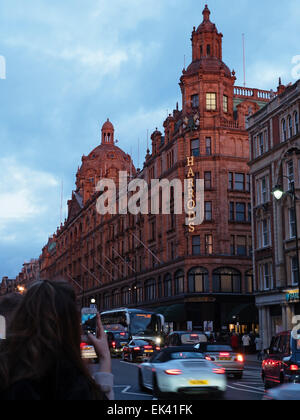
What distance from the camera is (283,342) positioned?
19047mm

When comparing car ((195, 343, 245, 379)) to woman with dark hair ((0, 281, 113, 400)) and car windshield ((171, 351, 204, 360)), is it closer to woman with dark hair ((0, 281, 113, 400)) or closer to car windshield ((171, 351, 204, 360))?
car windshield ((171, 351, 204, 360))

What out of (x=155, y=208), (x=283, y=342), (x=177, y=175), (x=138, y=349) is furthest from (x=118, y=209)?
(x=283, y=342)

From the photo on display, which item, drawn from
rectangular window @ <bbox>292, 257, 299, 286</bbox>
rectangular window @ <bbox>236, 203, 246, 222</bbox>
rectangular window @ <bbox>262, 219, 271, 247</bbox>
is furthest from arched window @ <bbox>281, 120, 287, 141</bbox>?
rectangular window @ <bbox>236, 203, 246, 222</bbox>

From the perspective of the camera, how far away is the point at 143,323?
164 feet

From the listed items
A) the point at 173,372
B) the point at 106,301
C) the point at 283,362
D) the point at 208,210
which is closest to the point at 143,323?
the point at 208,210

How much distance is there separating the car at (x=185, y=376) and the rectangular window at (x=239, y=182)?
152 feet

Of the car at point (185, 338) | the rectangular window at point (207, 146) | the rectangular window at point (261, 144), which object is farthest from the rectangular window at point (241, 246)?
the car at point (185, 338)

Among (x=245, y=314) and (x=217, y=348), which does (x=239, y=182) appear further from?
(x=217, y=348)

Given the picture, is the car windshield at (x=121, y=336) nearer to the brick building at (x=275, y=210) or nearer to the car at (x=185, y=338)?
the brick building at (x=275, y=210)

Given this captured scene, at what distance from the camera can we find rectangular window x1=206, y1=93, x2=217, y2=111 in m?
63.5

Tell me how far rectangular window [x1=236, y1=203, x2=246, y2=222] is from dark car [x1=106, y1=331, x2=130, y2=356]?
21387 mm

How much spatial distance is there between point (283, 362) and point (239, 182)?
Answer: 45.9 metres
